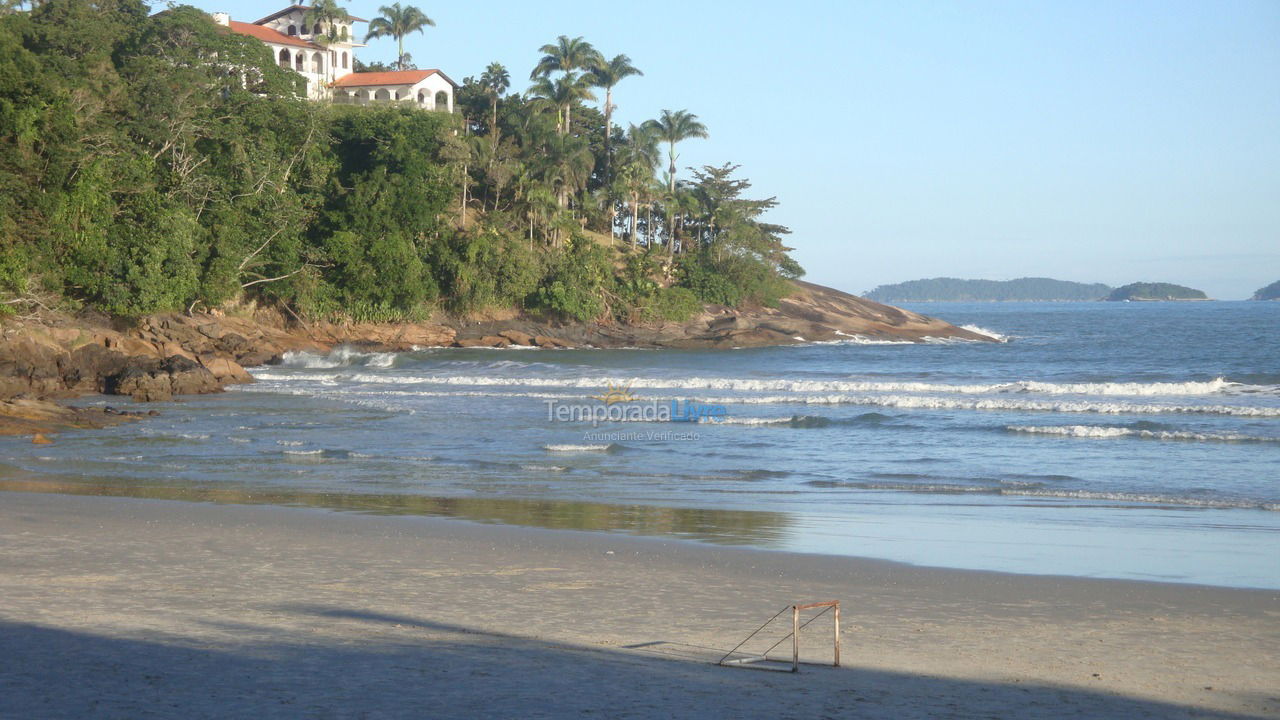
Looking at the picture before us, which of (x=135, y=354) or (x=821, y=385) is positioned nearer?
(x=135, y=354)

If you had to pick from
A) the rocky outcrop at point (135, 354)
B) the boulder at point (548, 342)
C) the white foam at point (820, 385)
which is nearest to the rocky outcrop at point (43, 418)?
the rocky outcrop at point (135, 354)

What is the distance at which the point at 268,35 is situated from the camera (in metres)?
65.5

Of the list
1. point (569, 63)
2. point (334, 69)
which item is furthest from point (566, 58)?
point (334, 69)

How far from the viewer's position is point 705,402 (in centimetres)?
2848

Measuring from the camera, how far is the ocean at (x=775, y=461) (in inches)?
464

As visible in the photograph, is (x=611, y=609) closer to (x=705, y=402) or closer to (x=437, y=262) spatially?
(x=705, y=402)

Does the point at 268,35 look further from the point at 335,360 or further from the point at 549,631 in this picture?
the point at 549,631

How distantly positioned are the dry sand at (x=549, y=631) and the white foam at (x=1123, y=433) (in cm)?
1289

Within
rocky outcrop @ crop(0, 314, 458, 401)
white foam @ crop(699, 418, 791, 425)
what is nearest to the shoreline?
white foam @ crop(699, 418, 791, 425)

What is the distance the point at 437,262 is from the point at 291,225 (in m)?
7.96

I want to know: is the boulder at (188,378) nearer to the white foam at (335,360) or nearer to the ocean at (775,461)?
the ocean at (775,461)

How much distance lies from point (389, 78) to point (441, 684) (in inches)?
2605

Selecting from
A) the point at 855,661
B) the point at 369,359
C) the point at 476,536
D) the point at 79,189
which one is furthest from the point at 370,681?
the point at 369,359

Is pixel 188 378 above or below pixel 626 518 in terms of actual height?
above
